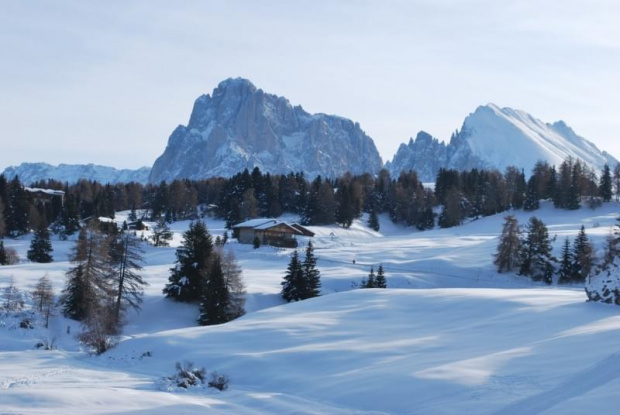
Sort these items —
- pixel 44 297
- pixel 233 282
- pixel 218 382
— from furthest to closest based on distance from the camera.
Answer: pixel 233 282
pixel 44 297
pixel 218 382

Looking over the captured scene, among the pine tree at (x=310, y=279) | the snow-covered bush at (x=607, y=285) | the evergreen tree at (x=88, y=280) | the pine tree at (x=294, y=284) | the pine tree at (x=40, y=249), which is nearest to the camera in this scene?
the snow-covered bush at (x=607, y=285)

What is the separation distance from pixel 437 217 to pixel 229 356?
332ft

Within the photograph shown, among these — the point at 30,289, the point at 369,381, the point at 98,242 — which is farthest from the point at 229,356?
the point at 30,289

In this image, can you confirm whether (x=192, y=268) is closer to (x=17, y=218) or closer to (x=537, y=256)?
(x=537, y=256)

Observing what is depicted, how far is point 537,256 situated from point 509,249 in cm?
323

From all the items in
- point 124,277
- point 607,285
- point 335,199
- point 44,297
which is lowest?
point 44,297

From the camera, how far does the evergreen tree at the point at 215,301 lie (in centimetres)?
4150

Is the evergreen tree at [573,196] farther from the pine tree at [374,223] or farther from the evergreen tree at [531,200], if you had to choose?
the pine tree at [374,223]

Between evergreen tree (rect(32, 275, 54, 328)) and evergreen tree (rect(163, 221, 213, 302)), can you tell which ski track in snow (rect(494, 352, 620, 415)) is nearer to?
evergreen tree (rect(163, 221, 213, 302))

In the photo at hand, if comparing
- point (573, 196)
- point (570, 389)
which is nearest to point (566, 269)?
point (573, 196)

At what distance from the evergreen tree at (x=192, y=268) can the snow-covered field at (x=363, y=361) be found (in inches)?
211

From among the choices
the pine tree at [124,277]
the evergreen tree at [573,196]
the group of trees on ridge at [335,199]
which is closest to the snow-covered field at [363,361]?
the pine tree at [124,277]

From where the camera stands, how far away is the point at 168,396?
1584cm

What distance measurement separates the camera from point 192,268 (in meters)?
47.2
